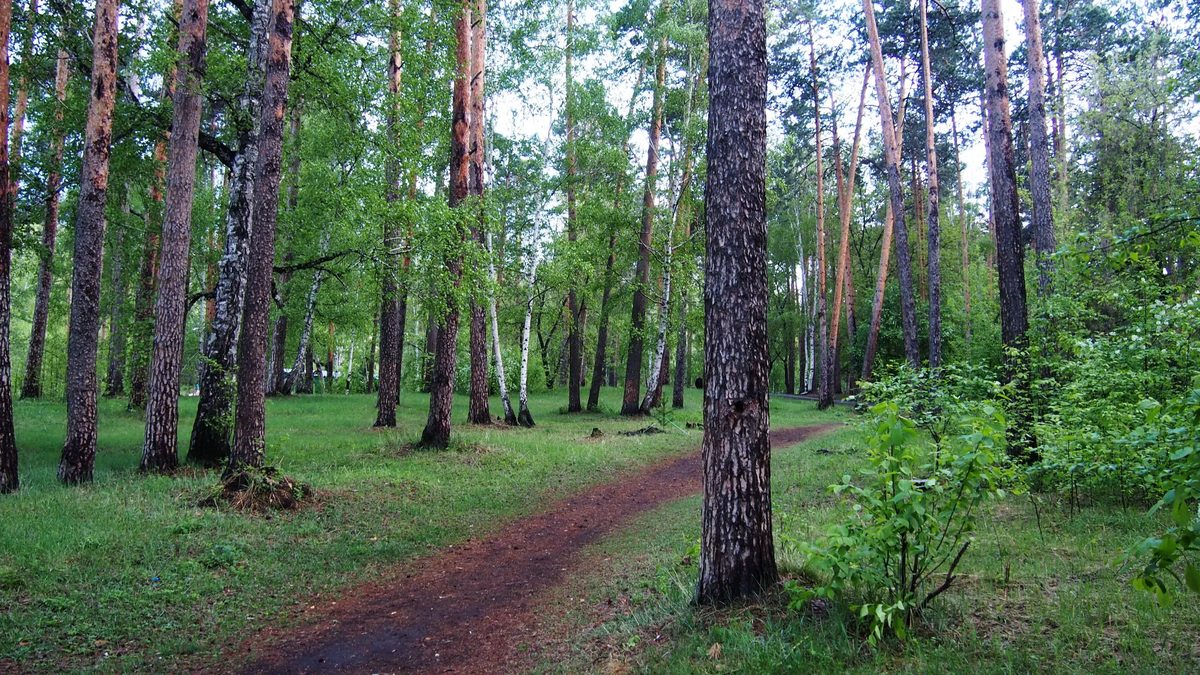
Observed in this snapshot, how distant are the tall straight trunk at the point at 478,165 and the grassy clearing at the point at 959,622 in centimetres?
917

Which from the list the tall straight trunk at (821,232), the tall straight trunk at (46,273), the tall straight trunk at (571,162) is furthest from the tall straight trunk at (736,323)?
the tall straight trunk at (821,232)

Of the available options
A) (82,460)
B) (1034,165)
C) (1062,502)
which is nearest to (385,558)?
(82,460)

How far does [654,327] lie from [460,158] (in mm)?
9150

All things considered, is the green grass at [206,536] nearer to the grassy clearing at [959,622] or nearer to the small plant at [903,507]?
the grassy clearing at [959,622]

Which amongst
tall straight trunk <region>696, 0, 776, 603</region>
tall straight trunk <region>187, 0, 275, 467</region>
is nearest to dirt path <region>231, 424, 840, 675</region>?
tall straight trunk <region>696, 0, 776, 603</region>

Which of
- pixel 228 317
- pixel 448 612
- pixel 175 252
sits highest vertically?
pixel 175 252

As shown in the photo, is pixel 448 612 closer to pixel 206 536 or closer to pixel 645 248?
pixel 206 536

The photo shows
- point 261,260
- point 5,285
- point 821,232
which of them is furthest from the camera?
point 821,232

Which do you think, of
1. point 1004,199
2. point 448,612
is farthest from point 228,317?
point 1004,199

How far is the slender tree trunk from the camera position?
731 centimetres

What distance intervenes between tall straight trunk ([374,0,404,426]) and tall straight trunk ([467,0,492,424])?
1729 millimetres

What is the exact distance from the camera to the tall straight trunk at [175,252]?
910 centimetres

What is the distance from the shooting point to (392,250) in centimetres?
1035

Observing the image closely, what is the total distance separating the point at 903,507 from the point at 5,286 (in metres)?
9.96
